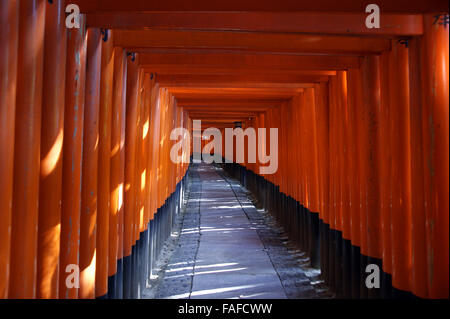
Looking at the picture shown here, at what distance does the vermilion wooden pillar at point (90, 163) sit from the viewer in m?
3.32

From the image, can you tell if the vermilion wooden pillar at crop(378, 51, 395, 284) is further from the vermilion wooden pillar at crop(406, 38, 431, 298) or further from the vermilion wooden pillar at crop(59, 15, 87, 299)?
the vermilion wooden pillar at crop(59, 15, 87, 299)

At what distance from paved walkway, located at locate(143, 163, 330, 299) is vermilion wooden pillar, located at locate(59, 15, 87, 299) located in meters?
3.29

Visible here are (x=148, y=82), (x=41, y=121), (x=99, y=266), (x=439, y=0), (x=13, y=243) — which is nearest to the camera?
(x=13, y=243)

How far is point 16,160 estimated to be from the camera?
235 centimetres

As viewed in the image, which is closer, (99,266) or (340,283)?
(99,266)

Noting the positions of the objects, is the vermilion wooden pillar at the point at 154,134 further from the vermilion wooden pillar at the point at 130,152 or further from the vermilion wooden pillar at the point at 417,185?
the vermilion wooden pillar at the point at 417,185

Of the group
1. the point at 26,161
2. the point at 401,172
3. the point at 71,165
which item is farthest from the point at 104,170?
the point at 401,172

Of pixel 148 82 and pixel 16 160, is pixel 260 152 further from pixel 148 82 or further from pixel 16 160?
pixel 16 160

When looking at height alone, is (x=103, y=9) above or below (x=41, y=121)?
above

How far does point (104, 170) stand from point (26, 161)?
134 cm
